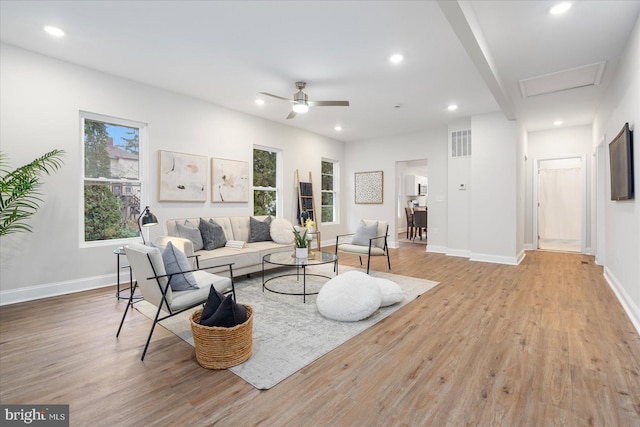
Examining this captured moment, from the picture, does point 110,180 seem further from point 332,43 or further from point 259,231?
point 332,43

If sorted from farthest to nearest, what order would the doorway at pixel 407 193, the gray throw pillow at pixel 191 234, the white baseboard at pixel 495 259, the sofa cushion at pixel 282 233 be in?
the doorway at pixel 407 193 < the white baseboard at pixel 495 259 < the sofa cushion at pixel 282 233 < the gray throw pillow at pixel 191 234

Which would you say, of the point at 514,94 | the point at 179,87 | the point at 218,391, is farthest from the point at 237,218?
the point at 514,94

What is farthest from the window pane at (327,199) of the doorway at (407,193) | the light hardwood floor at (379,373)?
the light hardwood floor at (379,373)

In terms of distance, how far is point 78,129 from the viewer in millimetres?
3783

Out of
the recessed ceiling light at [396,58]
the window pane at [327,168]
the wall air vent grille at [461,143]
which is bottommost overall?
the window pane at [327,168]

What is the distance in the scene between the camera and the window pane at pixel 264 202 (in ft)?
19.7

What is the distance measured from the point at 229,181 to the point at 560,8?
15.8 feet

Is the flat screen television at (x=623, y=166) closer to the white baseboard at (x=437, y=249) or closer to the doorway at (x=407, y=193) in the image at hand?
the white baseboard at (x=437, y=249)

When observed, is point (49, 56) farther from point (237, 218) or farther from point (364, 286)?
point (364, 286)

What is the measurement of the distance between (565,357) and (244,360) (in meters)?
2.34

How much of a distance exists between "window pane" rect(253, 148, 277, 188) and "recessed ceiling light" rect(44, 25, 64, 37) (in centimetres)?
327

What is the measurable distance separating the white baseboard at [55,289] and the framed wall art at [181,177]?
130 centimetres

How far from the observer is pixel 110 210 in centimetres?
415

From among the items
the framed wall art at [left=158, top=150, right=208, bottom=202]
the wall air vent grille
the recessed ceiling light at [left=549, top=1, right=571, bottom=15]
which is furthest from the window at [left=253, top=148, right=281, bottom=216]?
the recessed ceiling light at [left=549, top=1, right=571, bottom=15]
